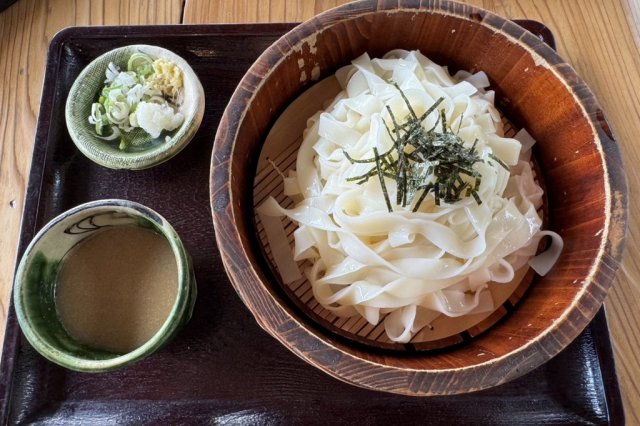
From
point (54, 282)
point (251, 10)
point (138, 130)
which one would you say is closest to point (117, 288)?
point (54, 282)

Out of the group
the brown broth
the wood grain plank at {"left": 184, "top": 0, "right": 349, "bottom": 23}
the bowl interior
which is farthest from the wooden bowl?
the wood grain plank at {"left": 184, "top": 0, "right": 349, "bottom": 23}

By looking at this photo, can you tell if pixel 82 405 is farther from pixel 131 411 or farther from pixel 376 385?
pixel 376 385

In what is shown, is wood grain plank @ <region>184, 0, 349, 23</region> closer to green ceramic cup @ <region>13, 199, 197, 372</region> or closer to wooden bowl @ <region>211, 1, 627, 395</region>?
wooden bowl @ <region>211, 1, 627, 395</region>

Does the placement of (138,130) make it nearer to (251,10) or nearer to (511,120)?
(251,10)

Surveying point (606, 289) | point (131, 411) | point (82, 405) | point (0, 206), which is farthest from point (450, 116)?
point (0, 206)

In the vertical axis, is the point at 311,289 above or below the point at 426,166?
below

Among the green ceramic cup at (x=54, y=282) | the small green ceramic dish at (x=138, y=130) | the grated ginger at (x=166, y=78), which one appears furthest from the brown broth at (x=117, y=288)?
the grated ginger at (x=166, y=78)
